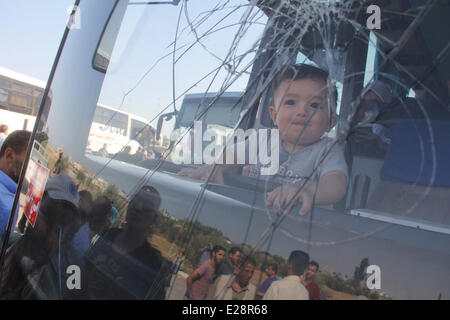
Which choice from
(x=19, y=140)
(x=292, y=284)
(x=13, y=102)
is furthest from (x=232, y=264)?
(x=13, y=102)

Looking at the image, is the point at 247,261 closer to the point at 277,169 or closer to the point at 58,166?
the point at 277,169

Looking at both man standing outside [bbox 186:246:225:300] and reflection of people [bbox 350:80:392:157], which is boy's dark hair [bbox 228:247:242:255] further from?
reflection of people [bbox 350:80:392:157]

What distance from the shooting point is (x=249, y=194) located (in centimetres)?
108

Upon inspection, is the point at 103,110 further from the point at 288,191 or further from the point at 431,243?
the point at 431,243

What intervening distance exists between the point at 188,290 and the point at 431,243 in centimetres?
63

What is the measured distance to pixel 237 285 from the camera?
99 centimetres

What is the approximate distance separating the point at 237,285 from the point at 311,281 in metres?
0.19

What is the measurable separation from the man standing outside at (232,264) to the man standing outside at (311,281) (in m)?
0.17

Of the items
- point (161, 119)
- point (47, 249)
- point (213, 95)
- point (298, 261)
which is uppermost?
point (213, 95)

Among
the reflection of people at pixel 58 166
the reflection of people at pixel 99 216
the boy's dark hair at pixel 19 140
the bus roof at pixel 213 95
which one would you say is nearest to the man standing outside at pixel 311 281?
the bus roof at pixel 213 95

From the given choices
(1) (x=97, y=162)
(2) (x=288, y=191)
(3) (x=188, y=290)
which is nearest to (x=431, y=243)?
(2) (x=288, y=191)

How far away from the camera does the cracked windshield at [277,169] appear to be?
3.19ft

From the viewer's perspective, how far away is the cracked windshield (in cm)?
97

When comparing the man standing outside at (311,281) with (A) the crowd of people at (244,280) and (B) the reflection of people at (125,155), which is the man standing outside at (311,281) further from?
(B) the reflection of people at (125,155)
